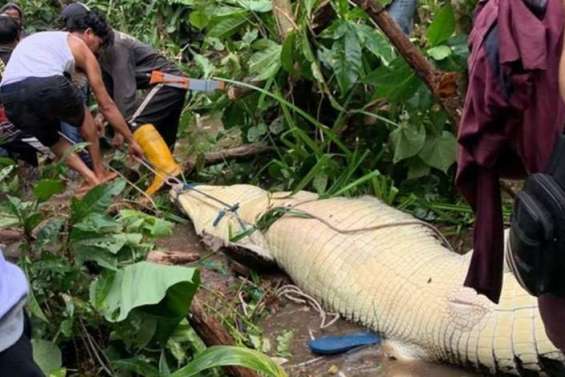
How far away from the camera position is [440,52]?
11.4 feet

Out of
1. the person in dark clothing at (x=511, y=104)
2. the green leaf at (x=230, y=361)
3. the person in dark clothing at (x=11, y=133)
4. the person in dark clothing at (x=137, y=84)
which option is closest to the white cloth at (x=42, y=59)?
the person in dark clothing at (x=137, y=84)

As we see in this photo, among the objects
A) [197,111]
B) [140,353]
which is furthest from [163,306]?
[197,111]

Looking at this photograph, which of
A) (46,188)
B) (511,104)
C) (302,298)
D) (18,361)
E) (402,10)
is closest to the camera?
(511,104)

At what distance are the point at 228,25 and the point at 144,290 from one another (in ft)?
7.75

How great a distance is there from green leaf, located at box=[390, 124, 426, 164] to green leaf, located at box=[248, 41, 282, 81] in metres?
0.77

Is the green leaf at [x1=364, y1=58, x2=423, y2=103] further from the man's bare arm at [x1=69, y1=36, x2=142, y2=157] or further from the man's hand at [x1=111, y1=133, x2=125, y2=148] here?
the man's hand at [x1=111, y1=133, x2=125, y2=148]

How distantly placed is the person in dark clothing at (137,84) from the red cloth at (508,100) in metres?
3.96

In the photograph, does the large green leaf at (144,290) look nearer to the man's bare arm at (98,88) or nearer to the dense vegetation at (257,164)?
the dense vegetation at (257,164)

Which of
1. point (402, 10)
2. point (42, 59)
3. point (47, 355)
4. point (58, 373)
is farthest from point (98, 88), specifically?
point (58, 373)

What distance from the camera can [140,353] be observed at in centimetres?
301

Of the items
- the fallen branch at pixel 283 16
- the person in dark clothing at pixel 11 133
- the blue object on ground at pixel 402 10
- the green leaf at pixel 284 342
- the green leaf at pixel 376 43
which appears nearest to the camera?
the green leaf at pixel 284 342

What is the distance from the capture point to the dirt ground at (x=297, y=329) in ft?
10.5

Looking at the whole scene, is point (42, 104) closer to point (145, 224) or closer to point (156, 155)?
point (156, 155)

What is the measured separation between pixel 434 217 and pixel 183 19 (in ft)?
17.1
